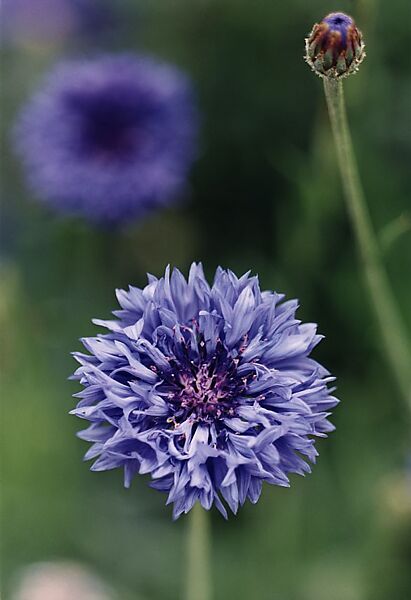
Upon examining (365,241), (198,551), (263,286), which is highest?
(263,286)

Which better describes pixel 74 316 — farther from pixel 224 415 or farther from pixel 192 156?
pixel 224 415

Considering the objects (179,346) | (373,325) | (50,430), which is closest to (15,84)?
(50,430)

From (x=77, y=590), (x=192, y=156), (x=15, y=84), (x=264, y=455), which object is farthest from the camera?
(x=15, y=84)

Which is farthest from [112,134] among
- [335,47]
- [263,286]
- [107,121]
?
[335,47]

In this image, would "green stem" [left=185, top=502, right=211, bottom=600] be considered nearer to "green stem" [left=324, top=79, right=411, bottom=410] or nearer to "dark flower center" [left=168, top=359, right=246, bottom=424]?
"dark flower center" [left=168, top=359, right=246, bottom=424]

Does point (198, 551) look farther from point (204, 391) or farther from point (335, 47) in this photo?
point (335, 47)

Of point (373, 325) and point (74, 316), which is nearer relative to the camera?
point (373, 325)

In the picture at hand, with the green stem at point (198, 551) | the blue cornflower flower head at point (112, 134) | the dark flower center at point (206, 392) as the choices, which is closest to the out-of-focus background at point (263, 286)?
the blue cornflower flower head at point (112, 134)
